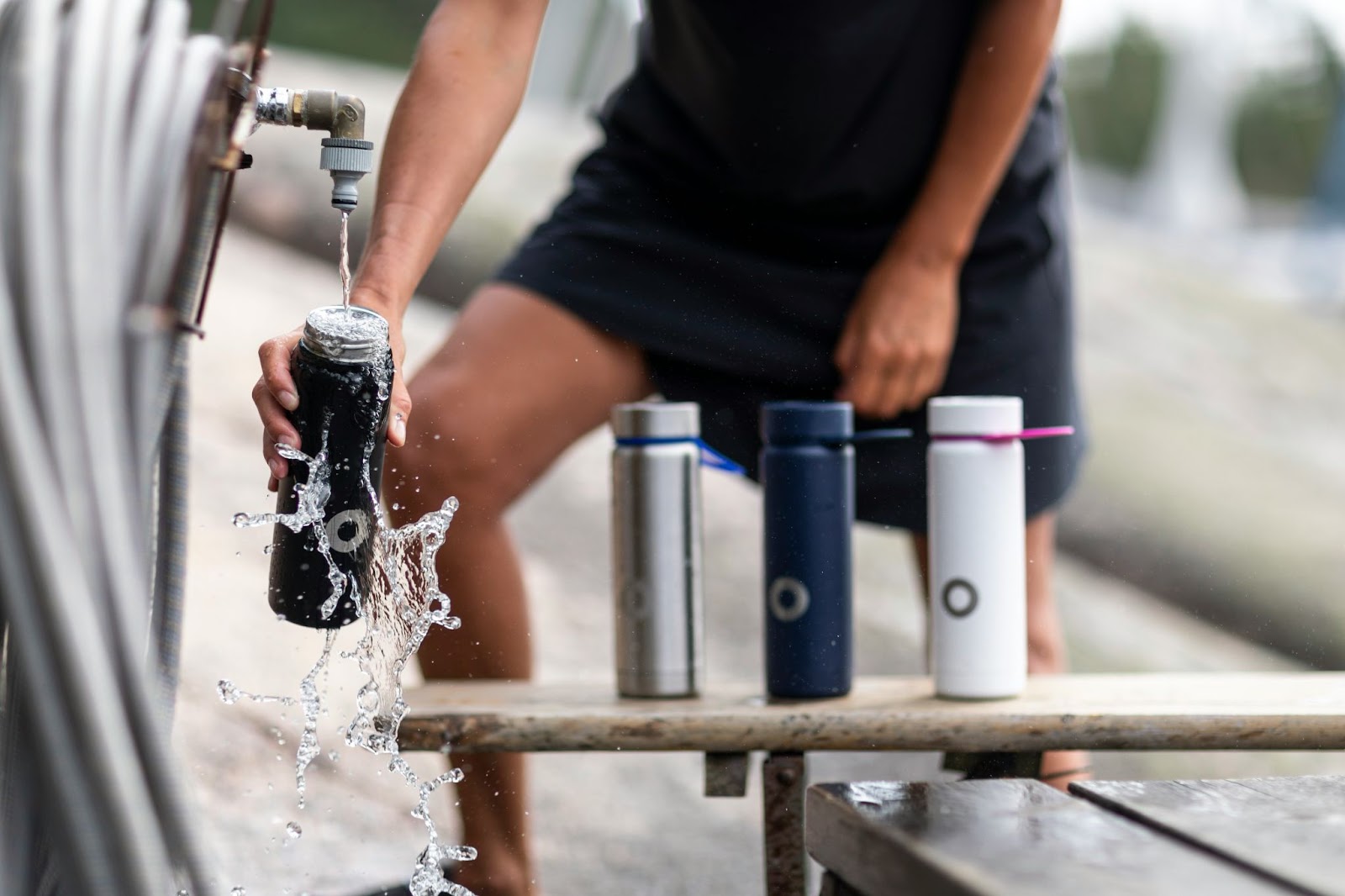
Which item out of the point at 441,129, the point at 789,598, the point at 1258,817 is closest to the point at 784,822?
the point at 789,598

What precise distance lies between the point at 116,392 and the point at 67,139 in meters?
0.10

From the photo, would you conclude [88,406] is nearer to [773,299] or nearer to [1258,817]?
[1258,817]

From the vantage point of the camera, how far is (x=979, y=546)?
1.18 m

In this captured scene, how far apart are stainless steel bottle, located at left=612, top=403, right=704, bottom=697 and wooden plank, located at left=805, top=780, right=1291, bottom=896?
0.43 meters

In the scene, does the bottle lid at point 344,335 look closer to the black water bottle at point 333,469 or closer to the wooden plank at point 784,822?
the black water bottle at point 333,469

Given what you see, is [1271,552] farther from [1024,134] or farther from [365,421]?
[365,421]

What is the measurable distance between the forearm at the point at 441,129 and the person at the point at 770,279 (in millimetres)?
233

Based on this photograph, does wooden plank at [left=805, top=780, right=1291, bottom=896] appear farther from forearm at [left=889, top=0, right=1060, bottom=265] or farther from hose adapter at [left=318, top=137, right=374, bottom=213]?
forearm at [left=889, top=0, right=1060, bottom=265]

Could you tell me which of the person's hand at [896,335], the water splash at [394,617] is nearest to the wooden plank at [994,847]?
the water splash at [394,617]

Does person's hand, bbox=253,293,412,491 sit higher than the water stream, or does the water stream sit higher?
the water stream

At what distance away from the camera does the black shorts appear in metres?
1.32

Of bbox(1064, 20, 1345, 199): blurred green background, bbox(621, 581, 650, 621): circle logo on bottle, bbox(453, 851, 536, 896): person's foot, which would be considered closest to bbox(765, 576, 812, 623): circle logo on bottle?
bbox(621, 581, 650, 621): circle logo on bottle

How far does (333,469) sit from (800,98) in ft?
2.18

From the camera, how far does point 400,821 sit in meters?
2.06
